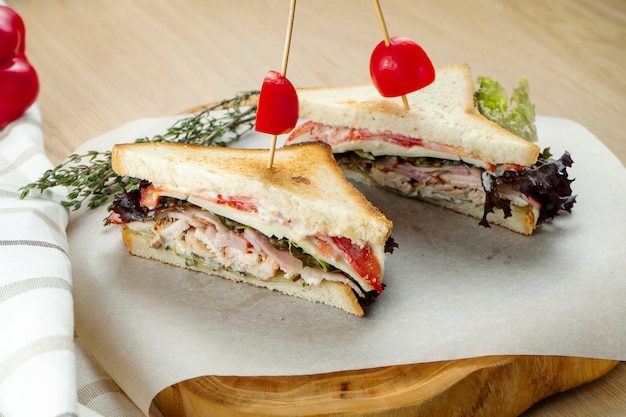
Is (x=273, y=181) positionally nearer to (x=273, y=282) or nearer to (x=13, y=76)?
(x=273, y=282)

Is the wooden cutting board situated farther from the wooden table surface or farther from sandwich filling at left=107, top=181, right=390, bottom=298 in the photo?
the wooden table surface

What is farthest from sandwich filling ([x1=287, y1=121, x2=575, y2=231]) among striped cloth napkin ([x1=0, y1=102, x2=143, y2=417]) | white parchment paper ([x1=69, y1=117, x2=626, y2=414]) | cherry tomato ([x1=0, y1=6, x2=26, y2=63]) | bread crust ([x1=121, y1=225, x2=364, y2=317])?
cherry tomato ([x1=0, y1=6, x2=26, y2=63])

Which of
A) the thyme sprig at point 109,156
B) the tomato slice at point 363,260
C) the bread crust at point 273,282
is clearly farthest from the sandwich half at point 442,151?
the bread crust at point 273,282

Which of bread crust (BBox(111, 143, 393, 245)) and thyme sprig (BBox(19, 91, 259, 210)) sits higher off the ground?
bread crust (BBox(111, 143, 393, 245))

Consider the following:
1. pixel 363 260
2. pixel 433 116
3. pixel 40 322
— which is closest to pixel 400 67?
pixel 433 116

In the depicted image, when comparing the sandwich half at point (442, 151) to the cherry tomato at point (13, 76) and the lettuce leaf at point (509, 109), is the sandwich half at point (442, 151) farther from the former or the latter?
the cherry tomato at point (13, 76)

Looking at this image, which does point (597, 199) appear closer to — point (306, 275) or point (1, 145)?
point (306, 275)

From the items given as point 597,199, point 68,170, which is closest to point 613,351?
point 597,199
